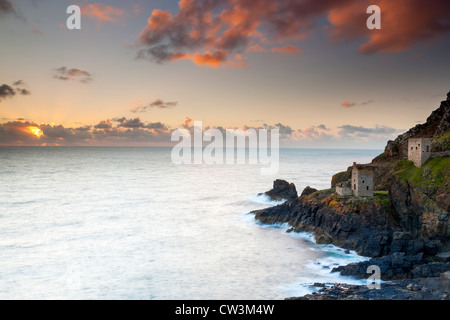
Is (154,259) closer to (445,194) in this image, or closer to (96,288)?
(96,288)

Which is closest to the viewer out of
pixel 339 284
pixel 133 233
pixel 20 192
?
pixel 339 284

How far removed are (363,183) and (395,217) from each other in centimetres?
635

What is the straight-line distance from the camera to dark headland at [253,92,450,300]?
1068 inches

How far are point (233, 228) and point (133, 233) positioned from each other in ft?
56.7

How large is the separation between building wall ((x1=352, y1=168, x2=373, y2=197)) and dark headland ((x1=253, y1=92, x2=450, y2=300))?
3.08 ft

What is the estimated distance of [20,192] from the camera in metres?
89.0

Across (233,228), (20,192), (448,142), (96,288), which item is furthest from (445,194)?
(20,192)

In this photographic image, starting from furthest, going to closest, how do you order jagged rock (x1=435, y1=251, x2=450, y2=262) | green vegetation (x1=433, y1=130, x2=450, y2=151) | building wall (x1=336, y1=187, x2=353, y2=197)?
1. building wall (x1=336, y1=187, x2=353, y2=197)
2. green vegetation (x1=433, y1=130, x2=450, y2=151)
3. jagged rock (x1=435, y1=251, x2=450, y2=262)

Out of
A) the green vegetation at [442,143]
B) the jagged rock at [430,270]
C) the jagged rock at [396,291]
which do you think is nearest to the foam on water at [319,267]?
the jagged rock at [396,291]

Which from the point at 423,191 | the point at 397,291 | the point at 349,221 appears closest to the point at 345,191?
the point at 349,221

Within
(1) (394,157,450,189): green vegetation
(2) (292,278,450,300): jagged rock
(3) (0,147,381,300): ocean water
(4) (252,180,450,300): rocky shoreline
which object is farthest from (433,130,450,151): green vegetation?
(2) (292,278,450,300): jagged rock

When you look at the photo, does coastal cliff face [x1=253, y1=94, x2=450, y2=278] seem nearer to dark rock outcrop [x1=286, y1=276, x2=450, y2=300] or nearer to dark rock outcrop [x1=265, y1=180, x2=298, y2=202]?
dark rock outcrop [x1=286, y1=276, x2=450, y2=300]

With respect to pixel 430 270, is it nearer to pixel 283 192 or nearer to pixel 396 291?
pixel 396 291

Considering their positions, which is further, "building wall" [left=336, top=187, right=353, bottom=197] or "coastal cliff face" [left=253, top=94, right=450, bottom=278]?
"building wall" [left=336, top=187, right=353, bottom=197]
